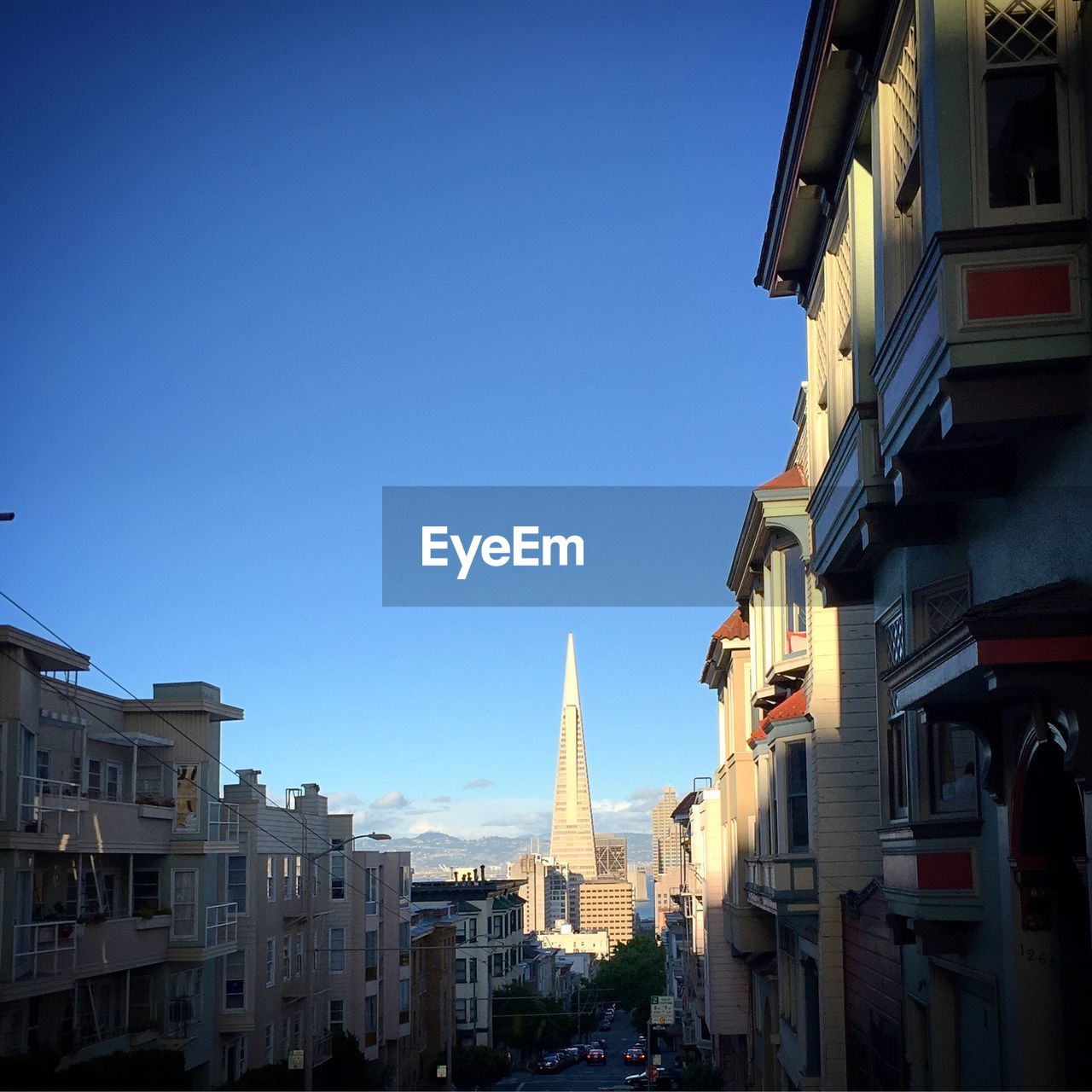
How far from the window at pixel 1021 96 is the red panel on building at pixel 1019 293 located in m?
0.64

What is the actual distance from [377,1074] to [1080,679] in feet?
160

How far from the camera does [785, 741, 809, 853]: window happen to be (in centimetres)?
2292

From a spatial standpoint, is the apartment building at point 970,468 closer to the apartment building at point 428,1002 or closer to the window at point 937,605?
the window at point 937,605

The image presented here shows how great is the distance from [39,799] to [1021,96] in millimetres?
24819

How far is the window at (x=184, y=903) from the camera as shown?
3703cm

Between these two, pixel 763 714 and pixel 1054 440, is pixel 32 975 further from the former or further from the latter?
pixel 1054 440

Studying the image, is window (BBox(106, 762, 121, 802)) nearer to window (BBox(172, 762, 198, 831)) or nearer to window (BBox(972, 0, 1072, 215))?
window (BBox(172, 762, 198, 831))

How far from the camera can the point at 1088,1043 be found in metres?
10.4

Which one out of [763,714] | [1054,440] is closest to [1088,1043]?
[1054,440]

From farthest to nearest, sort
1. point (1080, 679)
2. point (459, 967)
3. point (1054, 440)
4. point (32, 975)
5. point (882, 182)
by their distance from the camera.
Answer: point (459, 967) < point (32, 975) < point (882, 182) < point (1054, 440) < point (1080, 679)

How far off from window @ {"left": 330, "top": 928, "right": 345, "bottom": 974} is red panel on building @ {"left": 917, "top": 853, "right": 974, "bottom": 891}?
44.9 metres

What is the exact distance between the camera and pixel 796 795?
23.1 metres

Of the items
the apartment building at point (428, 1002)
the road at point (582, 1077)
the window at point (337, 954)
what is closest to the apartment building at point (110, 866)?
the window at point (337, 954)

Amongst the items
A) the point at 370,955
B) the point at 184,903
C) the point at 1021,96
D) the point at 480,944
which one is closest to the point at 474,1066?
the point at 480,944
